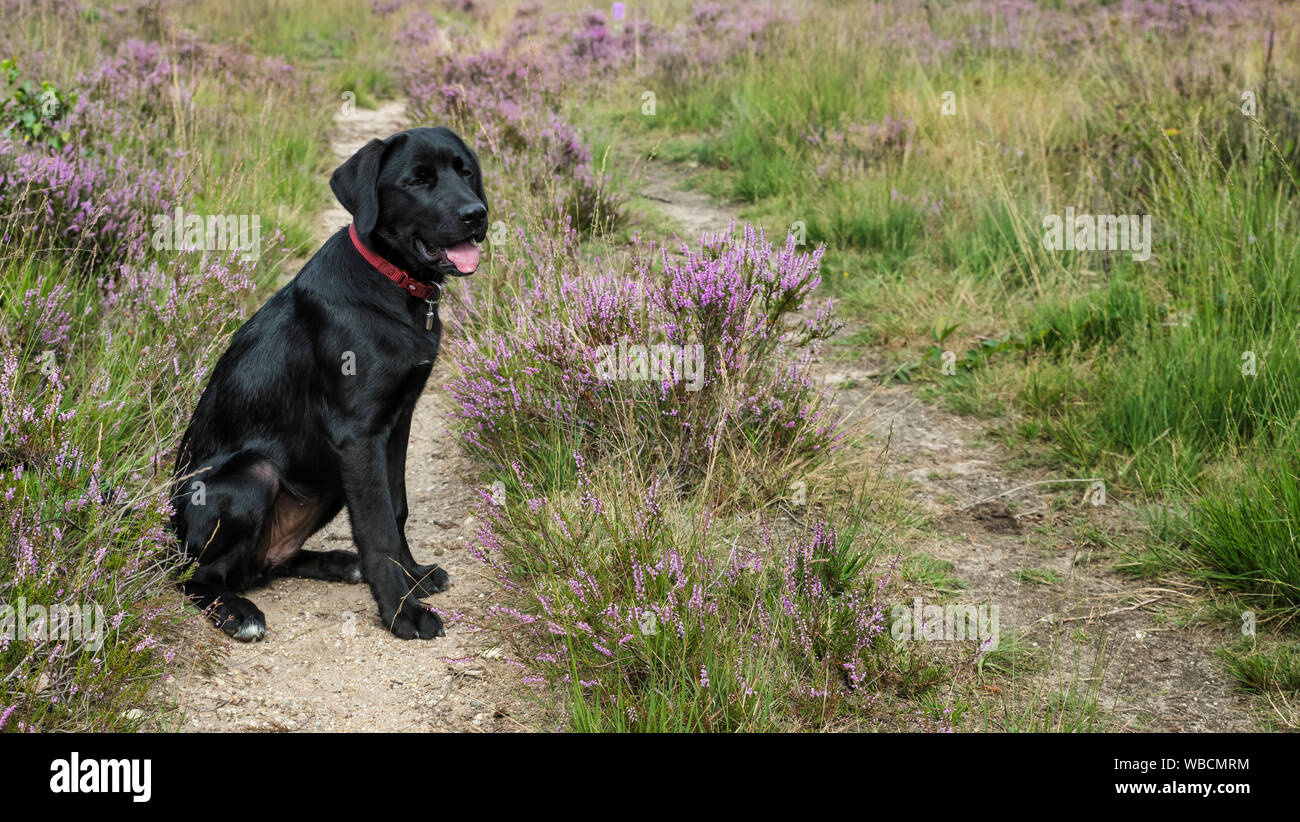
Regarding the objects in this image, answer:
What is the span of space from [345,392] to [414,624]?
0.74 metres

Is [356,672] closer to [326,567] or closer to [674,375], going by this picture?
[326,567]

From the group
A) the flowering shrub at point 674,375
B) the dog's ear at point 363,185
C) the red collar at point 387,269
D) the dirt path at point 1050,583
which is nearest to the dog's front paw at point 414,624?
the flowering shrub at point 674,375

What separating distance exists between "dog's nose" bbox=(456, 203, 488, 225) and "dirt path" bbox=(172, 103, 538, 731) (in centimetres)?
116

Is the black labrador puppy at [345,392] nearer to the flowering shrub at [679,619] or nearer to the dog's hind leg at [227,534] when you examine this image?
the dog's hind leg at [227,534]

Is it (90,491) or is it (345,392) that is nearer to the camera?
(90,491)

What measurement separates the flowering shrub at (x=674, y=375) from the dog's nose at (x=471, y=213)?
25.8 inches

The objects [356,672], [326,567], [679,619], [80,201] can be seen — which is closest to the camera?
[679,619]

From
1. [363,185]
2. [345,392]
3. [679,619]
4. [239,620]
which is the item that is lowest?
[239,620]

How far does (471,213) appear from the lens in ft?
10.2

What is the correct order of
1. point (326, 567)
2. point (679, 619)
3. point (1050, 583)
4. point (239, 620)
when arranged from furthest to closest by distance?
point (326, 567)
point (1050, 583)
point (239, 620)
point (679, 619)

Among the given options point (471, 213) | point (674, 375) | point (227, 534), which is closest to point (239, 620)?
point (227, 534)

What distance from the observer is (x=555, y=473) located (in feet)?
11.7

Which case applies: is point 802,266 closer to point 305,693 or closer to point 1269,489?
point 1269,489

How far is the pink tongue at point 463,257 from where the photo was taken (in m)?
3.15
